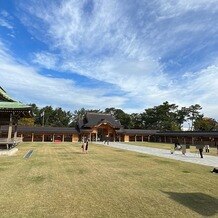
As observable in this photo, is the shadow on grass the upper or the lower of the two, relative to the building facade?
lower

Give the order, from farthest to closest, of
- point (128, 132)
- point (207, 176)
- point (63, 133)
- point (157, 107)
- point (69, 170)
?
point (157, 107) → point (128, 132) → point (63, 133) → point (69, 170) → point (207, 176)

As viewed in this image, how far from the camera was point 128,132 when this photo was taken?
216 ft

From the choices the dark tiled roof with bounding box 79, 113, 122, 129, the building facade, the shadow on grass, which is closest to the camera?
the shadow on grass

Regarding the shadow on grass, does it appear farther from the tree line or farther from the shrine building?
the tree line

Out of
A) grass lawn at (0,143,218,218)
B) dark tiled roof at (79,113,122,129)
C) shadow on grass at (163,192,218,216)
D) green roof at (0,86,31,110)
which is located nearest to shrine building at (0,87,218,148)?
dark tiled roof at (79,113,122,129)

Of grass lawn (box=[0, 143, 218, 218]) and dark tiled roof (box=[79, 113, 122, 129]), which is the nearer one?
grass lawn (box=[0, 143, 218, 218])

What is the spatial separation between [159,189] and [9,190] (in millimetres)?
6471

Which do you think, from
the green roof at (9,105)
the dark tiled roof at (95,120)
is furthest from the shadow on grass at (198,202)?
the dark tiled roof at (95,120)

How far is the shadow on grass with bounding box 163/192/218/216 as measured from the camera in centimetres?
843

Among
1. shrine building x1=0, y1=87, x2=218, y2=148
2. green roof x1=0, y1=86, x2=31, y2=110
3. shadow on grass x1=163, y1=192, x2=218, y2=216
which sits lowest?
shadow on grass x1=163, y1=192, x2=218, y2=216

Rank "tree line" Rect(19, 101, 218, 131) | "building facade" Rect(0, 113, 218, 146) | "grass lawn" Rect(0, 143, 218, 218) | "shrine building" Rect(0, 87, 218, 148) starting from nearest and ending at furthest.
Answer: "grass lawn" Rect(0, 143, 218, 218) → "shrine building" Rect(0, 87, 218, 148) → "building facade" Rect(0, 113, 218, 146) → "tree line" Rect(19, 101, 218, 131)

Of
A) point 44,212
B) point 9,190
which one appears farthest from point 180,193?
point 9,190

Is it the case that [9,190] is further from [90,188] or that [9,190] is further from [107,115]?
[107,115]

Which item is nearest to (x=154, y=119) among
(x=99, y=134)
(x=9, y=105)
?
(x=99, y=134)
